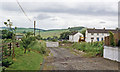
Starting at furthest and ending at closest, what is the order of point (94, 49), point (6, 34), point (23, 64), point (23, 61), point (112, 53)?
1. point (94, 49)
2. point (112, 53)
3. point (6, 34)
4. point (23, 61)
5. point (23, 64)

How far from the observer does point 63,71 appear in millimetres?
10750

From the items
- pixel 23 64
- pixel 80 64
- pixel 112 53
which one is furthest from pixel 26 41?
pixel 112 53

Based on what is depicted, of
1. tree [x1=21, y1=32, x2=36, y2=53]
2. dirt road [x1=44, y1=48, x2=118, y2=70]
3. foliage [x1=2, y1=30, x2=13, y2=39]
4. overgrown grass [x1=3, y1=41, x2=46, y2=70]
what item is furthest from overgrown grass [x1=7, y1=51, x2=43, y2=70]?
tree [x1=21, y1=32, x2=36, y2=53]

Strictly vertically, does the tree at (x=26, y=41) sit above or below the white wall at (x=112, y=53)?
above

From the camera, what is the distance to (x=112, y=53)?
1706cm

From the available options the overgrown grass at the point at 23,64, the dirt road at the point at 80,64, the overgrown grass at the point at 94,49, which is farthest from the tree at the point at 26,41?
the overgrown grass at the point at 94,49

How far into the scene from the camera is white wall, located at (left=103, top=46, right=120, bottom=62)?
15922mm

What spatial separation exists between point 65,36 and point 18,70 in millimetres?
77992

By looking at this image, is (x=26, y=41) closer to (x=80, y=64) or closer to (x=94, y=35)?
(x=80, y=64)

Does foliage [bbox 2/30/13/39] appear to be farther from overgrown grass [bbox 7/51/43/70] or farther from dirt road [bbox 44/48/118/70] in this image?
dirt road [bbox 44/48/118/70]

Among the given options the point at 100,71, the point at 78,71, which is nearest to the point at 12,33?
the point at 78,71

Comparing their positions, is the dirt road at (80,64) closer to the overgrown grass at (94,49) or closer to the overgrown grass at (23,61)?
the overgrown grass at (23,61)

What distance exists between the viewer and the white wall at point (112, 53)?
15922mm

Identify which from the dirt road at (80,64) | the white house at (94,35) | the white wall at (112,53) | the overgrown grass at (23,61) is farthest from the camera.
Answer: the white house at (94,35)
